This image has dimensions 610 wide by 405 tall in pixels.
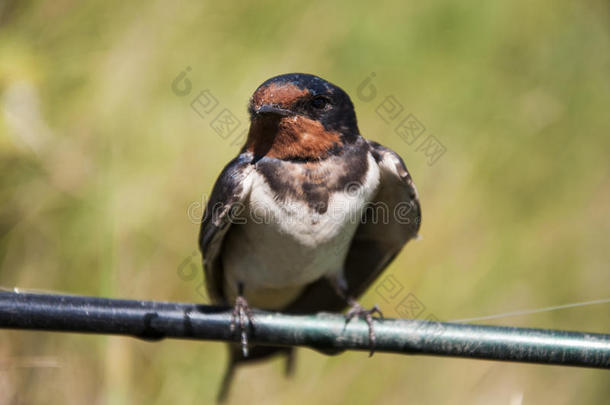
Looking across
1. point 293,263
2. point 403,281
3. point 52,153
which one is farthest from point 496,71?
point 52,153

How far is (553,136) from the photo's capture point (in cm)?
404

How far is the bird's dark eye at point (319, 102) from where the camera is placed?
236 centimetres

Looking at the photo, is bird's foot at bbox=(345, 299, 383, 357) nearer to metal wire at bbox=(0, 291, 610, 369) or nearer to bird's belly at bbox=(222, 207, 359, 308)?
metal wire at bbox=(0, 291, 610, 369)

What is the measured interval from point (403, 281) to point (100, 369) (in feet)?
4.64

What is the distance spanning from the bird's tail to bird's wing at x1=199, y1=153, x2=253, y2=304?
1.94 ft

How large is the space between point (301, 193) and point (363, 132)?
155 centimetres
